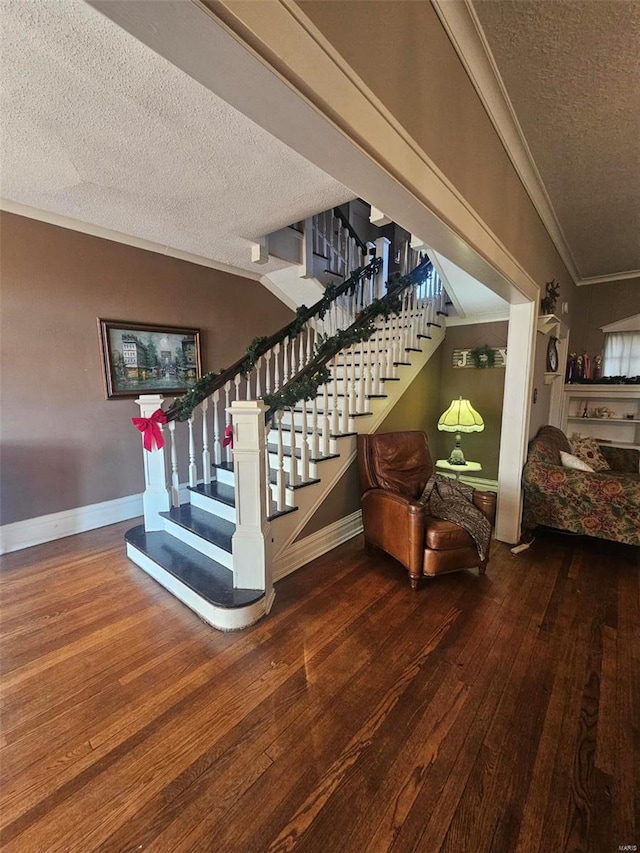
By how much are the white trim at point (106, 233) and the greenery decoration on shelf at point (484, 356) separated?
119 inches

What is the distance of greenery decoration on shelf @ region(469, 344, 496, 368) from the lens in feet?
14.0

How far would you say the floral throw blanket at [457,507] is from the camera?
237cm

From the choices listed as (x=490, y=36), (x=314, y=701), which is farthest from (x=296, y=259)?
(x=314, y=701)

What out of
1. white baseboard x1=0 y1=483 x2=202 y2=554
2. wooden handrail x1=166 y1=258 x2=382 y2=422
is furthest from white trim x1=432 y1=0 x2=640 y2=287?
white baseboard x1=0 y1=483 x2=202 y2=554

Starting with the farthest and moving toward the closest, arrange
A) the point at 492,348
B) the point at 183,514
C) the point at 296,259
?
the point at 492,348 < the point at 296,259 < the point at 183,514

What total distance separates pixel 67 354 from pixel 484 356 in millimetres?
4469

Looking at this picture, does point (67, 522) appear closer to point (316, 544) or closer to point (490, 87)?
point (316, 544)

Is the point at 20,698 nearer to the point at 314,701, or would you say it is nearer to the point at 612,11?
the point at 314,701

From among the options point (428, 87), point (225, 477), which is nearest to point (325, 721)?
point (225, 477)

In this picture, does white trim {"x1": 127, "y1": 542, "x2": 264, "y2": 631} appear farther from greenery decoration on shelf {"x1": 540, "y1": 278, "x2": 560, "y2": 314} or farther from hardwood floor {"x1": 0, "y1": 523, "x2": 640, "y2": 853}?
greenery decoration on shelf {"x1": 540, "y1": 278, "x2": 560, "y2": 314}

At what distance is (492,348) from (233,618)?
411 cm

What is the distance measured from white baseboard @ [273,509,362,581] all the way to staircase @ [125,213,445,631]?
17mm

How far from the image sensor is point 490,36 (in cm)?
139

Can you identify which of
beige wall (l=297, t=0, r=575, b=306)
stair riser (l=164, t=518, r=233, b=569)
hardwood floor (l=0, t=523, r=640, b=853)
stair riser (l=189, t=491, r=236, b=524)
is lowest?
hardwood floor (l=0, t=523, r=640, b=853)
